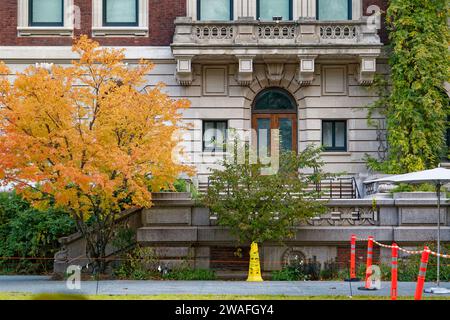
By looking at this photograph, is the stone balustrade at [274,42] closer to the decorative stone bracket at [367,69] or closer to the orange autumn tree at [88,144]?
the decorative stone bracket at [367,69]

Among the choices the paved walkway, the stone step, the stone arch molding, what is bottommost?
the paved walkway

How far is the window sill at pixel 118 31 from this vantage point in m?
35.5

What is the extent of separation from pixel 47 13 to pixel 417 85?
14668 mm

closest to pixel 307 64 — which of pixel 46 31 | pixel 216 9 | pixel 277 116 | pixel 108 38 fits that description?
pixel 277 116

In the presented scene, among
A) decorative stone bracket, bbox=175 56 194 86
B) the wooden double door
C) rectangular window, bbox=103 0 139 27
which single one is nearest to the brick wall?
rectangular window, bbox=103 0 139 27

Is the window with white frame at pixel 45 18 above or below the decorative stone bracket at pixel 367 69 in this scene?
above

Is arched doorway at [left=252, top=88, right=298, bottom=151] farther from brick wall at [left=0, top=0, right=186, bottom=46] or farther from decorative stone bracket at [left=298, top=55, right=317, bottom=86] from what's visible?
brick wall at [left=0, top=0, right=186, bottom=46]

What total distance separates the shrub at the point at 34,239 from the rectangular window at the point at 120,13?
10568 mm

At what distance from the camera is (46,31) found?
1399 inches

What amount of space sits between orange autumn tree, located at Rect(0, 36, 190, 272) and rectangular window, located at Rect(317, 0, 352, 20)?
1138 centimetres

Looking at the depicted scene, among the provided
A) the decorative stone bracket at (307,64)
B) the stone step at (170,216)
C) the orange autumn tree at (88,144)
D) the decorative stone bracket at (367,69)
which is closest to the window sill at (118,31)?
the decorative stone bracket at (307,64)

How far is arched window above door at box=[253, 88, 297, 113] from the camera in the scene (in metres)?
36.0

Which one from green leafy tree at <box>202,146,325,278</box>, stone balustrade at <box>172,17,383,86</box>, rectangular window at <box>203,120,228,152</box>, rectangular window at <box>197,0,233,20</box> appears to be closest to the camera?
green leafy tree at <box>202,146,325,278</box>

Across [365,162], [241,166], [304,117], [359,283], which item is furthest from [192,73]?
[359,283]
